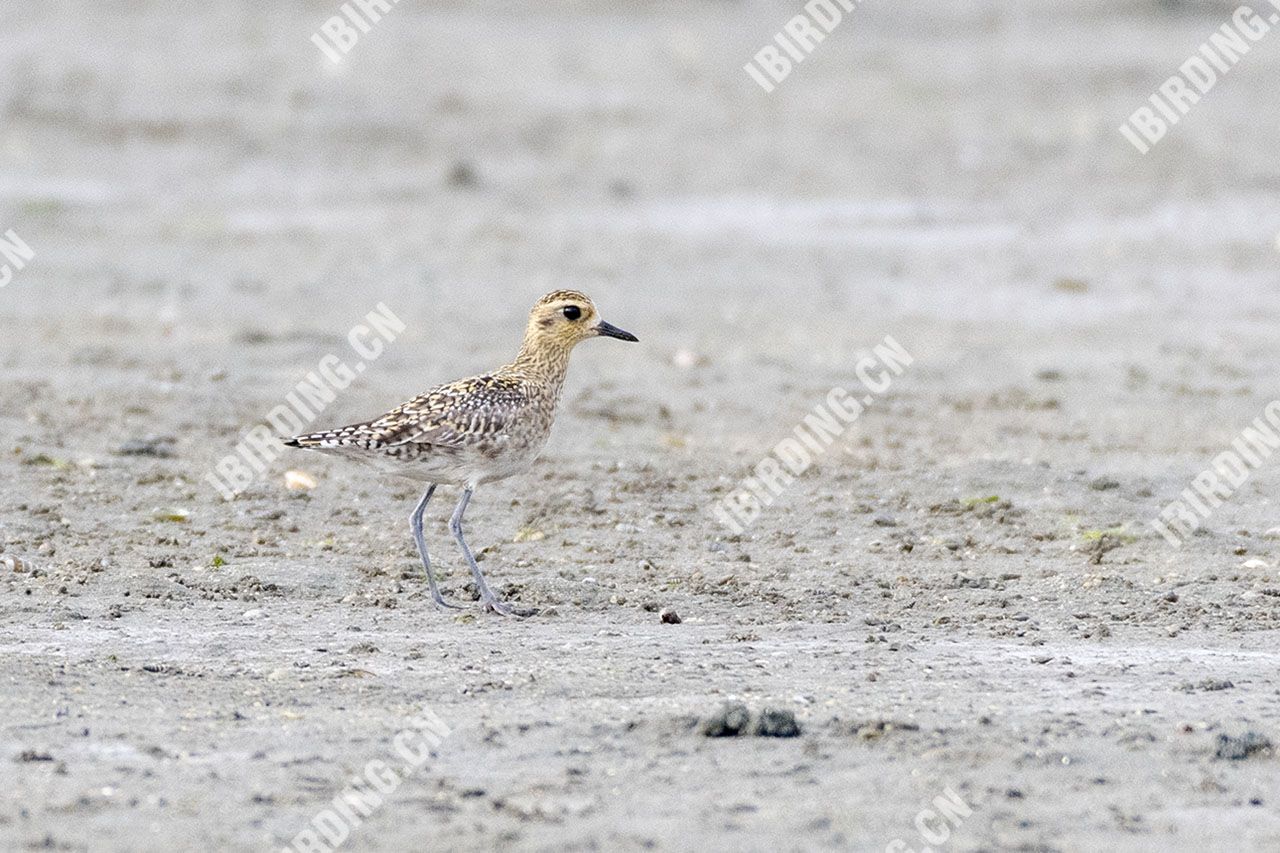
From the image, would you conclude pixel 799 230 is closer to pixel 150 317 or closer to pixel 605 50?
pixel 150 317

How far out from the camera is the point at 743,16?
124 feet

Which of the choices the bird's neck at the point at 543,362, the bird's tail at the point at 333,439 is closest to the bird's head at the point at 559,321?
the bird's neck at the point at 543,362

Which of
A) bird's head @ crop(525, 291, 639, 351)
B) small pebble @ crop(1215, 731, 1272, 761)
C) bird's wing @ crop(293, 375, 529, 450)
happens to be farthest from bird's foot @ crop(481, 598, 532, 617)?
small pebble @ crop(1215, 731, 1272, 761)

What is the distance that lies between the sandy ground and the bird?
1.20 feet

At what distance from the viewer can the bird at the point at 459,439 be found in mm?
9148

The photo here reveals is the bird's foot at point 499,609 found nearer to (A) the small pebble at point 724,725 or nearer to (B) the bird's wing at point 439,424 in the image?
(B) the bird's wing at point 439,424

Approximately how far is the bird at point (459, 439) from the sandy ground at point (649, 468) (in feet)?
1.20

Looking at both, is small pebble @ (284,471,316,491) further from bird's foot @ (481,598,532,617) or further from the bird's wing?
bird's foot @ (481,598,532,617)

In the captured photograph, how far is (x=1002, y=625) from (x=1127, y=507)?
2596 mm

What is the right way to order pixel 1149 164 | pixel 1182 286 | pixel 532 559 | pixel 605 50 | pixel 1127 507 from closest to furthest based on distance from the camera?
1. pixel 532 559
2. pixel 1127 507
3. pixel 1182 286
4. pixel 1149 164
5. pixel 605 50

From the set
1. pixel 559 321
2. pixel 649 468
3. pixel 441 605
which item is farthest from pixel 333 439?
pixel 649 468

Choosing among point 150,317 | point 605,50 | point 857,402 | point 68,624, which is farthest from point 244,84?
point 68,624

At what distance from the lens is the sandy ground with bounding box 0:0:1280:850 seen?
Answer: 21.3 feet

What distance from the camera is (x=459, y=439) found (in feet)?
30.1
